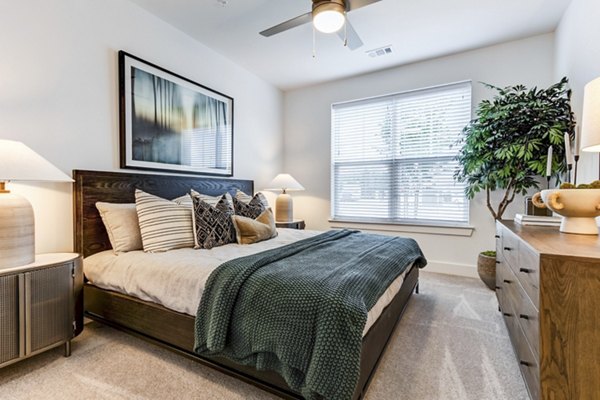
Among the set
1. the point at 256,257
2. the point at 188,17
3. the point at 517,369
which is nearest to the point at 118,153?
the point at 188,17

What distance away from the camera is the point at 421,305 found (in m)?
2.77

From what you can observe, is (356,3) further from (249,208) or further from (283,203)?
(283,203)

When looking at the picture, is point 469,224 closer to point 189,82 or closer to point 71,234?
point 189,82

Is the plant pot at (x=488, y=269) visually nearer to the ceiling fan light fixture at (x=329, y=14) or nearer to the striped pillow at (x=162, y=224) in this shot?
the ceiling fan light fixture at (x=329, y=14)

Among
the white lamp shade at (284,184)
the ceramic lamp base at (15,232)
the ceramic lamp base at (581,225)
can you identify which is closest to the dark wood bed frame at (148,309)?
the ceramic lamp base at (15,232)

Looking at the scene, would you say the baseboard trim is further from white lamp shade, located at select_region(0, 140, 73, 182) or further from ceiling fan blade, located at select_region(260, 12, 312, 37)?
white lamp shade, located at select_region(0, 140, 73, 182)

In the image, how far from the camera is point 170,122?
305 centimetres

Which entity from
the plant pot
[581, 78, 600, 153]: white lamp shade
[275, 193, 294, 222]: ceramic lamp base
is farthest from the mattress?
[275, 193, 294, 222]: ceramic lamp base

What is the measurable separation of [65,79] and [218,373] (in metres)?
2.46

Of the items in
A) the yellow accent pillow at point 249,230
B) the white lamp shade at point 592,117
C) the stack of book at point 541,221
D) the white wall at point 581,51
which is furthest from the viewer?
the yellow accent pillow at point 249,230

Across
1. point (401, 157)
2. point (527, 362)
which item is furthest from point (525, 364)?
point (401, 157)

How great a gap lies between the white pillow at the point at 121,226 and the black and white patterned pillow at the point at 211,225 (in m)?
0.46

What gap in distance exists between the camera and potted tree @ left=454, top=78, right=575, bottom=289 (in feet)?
8.80

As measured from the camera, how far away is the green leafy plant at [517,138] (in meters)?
2.68
